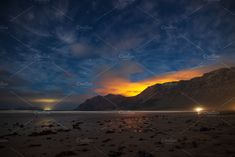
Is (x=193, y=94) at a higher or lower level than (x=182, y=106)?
higher

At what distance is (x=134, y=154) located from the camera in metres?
11.8

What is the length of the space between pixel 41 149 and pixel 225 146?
13.2 m

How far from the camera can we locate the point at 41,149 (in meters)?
13.6

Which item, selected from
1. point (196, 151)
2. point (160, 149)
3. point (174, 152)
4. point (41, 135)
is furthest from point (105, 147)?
point (41, 135)

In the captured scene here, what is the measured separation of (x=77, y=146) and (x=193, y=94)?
659 feet

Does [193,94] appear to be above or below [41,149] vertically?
above

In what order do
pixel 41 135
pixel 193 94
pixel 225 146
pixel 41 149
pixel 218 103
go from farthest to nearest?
pixel 193 94 → pixel 218 103 → pixel 41 135 → pixel 41 149 → pixel 225 146

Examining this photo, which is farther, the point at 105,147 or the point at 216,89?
the point at 216,89

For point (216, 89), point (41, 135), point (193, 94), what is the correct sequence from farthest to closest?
point (193, 94) < point (216, 89) < point (41, 135)

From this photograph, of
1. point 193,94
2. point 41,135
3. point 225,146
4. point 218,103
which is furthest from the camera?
point 193,94

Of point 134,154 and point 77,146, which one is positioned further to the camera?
point 77,146

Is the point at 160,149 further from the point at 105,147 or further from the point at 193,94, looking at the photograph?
the point at 193,94

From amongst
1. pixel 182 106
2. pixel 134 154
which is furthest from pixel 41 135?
pixel 182 106

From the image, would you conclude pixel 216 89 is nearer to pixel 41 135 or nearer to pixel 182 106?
pixel 182 106
